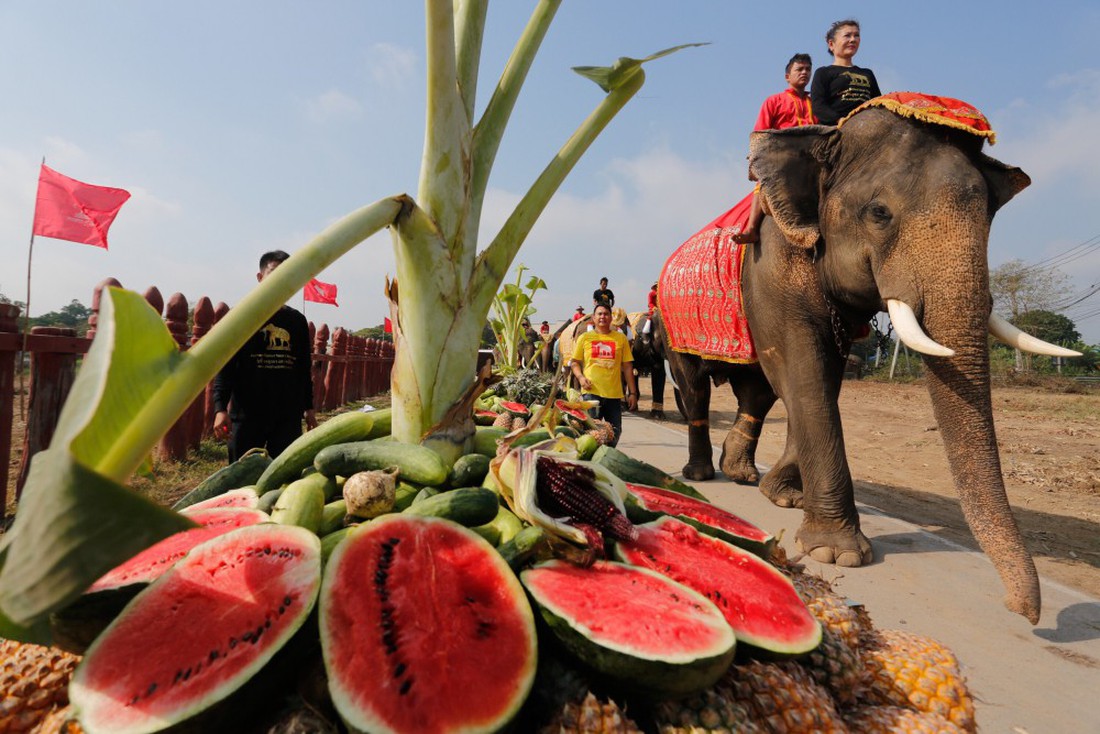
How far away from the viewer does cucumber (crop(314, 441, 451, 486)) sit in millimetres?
1468

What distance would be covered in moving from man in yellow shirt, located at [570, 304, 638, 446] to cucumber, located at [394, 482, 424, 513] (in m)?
5.61

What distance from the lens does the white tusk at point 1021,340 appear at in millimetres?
2912

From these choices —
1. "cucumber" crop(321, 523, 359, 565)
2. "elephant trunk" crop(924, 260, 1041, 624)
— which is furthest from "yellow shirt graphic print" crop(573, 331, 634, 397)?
"cucumber" crop(321, 523, 359, 565)

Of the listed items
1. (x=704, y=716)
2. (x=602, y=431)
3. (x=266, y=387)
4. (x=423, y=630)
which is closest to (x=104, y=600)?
(x=423, y=630)

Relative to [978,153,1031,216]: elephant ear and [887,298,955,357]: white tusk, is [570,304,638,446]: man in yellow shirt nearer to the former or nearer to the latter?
[887,298,955,357]: white tusk

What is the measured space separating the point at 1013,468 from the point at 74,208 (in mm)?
13832

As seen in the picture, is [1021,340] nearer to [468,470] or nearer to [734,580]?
[734,580]

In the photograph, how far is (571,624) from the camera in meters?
1.06

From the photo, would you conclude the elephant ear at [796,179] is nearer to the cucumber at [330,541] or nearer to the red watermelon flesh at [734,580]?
the red watermelon flesh at [734,580]

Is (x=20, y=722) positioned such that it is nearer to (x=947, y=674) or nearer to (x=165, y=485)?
(x=947, y=674)

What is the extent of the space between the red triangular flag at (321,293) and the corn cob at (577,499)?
18057 mm

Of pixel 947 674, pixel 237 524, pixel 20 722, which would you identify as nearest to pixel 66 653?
pixel 20 722

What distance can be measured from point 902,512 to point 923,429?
843 cm

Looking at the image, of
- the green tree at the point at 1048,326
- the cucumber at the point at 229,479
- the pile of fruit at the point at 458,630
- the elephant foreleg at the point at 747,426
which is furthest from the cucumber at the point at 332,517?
the green tree at the point at 1048,326
